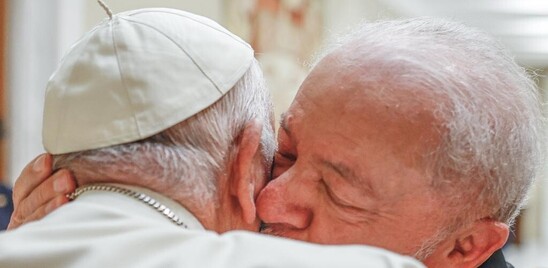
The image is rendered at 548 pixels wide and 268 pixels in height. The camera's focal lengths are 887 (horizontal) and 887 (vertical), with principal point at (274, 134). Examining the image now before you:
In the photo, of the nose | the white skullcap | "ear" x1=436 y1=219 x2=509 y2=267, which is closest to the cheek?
the nose

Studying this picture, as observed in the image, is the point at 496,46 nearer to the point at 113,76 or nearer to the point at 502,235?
the point at 502,235

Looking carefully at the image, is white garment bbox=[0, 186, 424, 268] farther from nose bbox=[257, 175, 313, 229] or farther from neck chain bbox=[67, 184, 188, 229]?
nose bbox=[257, 175, 313, 229]

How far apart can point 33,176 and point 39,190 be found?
0.02m

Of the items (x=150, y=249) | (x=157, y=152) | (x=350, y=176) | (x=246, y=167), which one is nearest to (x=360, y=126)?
(x=350, y=176)

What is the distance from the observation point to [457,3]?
27.8 feet

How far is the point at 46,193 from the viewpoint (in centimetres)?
109

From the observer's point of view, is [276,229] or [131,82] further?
[276,229]

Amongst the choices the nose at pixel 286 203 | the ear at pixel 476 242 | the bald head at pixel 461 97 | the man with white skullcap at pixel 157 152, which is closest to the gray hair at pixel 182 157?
the man with white skullcap at pixel 157 152

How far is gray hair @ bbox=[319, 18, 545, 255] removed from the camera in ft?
3.83

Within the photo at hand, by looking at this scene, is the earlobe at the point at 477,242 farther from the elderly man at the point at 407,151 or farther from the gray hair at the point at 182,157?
the gray hair at the point at 182,157

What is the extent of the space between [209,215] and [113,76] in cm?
20

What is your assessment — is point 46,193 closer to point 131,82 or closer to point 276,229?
point 131,82

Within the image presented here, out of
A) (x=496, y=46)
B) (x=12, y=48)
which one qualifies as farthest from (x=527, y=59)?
(x=496, y=46)

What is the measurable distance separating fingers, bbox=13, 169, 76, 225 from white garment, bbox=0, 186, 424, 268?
13cm
